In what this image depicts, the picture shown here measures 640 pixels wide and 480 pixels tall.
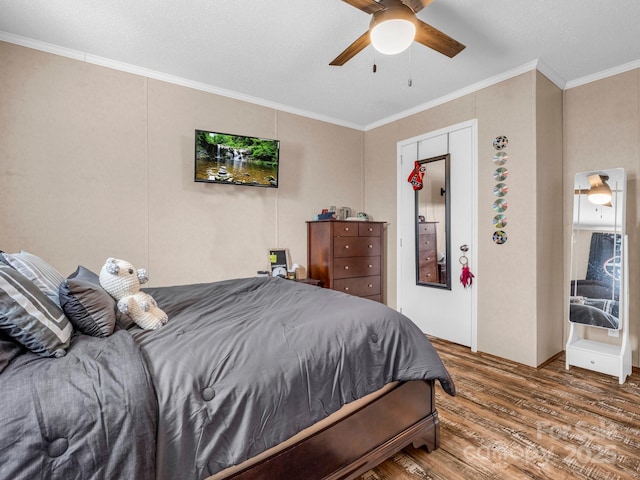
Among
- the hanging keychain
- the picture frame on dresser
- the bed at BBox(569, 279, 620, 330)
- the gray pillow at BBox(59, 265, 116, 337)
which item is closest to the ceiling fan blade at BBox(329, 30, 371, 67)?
the gray pillow at BBox(59, 265, 116, 337)

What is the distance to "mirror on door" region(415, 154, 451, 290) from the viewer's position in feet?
11.8

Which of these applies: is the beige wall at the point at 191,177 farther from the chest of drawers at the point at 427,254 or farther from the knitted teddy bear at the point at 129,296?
the knitted teddy bear at the point at 129,296

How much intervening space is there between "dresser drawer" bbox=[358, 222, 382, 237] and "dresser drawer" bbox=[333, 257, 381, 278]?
29 centimetres

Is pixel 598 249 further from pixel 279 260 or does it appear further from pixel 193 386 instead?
pixel 193 386

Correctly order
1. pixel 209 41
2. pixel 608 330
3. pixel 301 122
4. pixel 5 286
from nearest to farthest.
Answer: pixel 5 286 < pixel 209 41 < pixel 608 330 < pixel 301 122

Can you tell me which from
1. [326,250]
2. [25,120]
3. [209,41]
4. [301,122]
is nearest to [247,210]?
[326,250]

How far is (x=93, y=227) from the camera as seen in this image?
9.20 feet

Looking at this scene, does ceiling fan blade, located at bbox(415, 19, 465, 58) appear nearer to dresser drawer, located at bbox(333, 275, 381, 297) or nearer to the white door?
the white door

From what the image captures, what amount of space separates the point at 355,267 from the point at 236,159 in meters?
1.79

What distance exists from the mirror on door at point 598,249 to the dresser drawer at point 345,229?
6.84 ft

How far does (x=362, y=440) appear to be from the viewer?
1533 mm

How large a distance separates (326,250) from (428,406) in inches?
84.6

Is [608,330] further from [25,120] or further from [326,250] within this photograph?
[25,120]

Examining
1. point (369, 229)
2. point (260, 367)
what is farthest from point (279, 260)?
point (260, 367)
